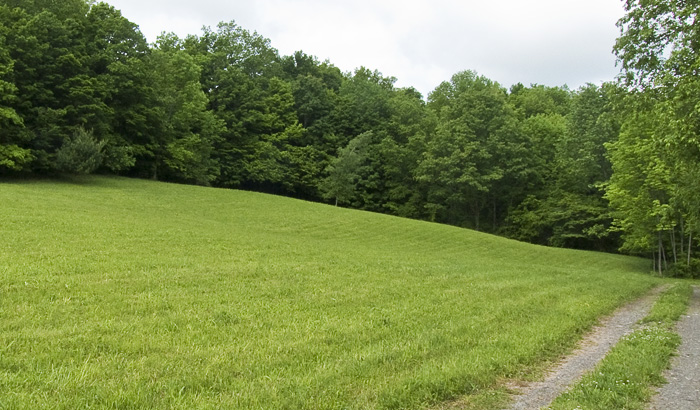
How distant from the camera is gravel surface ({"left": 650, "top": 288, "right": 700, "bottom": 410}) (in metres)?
5.52

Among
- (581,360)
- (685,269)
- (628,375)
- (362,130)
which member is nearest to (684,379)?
(628,375)

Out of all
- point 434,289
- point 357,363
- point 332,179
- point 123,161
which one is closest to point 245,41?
point 332,179

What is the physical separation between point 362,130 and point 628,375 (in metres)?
62.3

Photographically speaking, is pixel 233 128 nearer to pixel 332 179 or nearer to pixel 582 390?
pixel 332 179

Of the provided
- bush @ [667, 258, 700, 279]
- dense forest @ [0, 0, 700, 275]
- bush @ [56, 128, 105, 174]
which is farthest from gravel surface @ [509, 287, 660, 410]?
bush @ [56, 128, 105, 174]

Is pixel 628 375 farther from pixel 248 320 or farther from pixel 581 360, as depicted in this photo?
pixel 248 320

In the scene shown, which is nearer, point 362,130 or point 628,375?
point 628,375

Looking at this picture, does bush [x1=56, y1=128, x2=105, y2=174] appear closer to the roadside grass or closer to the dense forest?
the dense forest

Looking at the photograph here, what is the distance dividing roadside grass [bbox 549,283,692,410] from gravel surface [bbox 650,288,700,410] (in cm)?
12

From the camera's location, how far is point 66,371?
5.11 metres

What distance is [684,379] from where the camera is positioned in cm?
648

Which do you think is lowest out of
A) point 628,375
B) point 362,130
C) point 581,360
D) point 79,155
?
point 581,360

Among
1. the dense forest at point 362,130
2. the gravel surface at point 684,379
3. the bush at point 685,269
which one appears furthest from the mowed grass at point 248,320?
the bush at point 685,269

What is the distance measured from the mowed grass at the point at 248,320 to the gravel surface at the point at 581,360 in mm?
331
